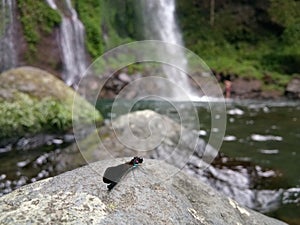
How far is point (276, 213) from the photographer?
6.17 meters

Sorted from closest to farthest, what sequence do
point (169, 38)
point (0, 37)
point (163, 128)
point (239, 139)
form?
1. point (163, 128)
2. point (239, 139)
3. point (0, 37)
4. point (169, 38)

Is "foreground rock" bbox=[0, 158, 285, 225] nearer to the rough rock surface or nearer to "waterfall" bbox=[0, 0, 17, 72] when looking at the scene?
the rough rock surface

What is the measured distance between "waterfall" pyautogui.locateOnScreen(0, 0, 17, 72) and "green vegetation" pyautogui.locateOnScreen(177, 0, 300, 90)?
10.9 meters

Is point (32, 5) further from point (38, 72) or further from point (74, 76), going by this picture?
point (38, 72)

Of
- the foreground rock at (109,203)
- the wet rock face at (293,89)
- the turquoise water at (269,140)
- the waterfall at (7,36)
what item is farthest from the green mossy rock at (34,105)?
the wet rock face at (293,89)

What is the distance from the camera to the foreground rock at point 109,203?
252 centimetres

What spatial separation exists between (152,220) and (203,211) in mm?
572

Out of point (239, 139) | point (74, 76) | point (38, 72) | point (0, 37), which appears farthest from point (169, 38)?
point (38, 72)

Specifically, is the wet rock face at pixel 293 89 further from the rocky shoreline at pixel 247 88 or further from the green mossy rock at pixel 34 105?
the green mossy rock at pixel 34 105

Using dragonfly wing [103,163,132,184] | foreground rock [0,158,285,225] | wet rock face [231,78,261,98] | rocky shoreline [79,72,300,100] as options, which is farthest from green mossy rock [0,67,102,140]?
wet rock face [231,78,261,98]

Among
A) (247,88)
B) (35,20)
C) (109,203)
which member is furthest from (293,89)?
(109,203)

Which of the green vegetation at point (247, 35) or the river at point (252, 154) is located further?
the green vegetation at point (247, 35)

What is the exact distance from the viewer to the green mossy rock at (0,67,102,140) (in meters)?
7.60

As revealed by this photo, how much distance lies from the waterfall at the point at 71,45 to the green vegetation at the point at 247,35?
7624 mm
